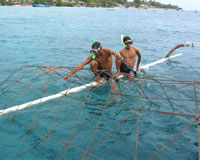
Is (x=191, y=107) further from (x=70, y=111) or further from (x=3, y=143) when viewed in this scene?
(x=3, y=143)

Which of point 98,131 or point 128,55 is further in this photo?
point 128,55

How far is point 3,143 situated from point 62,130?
1213 mm

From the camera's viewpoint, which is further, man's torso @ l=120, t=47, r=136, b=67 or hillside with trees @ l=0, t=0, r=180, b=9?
hillside with trees @ l=0, t=0, r=180, b=9

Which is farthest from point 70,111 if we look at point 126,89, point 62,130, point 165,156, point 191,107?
point 191,107

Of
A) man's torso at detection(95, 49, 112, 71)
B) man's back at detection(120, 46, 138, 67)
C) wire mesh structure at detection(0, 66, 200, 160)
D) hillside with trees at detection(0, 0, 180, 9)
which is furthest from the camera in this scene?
hillside with trees at detection(0, 0, 180, 9)

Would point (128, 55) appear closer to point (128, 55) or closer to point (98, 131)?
point (128, 55)

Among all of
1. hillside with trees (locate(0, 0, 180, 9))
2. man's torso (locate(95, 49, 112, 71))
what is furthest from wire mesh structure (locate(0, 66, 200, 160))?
hillside with trees (locate(0, 0, 180, 9))

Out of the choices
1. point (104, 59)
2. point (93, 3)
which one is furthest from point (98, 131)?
point (93, 3)

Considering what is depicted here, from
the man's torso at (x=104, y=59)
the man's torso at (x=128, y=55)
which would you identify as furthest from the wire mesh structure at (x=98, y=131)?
the man's torso at (x=128, y=55)

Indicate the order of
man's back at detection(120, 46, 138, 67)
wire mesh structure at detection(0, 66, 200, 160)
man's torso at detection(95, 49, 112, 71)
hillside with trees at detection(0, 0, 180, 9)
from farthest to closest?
hillside with trees at detection(0, 0, 180, 9)
man's back at detection(120, 46, 138, 67)
man's torso at detection(95, 49, 112, 71)
wire mesh structure at detection(0, 66, 200, 160)

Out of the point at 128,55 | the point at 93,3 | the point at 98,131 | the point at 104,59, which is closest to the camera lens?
the point at 98,131

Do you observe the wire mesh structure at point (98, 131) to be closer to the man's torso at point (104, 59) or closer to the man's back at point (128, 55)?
the man's torso at point (104, 59)

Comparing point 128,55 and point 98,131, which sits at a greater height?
point 128,55

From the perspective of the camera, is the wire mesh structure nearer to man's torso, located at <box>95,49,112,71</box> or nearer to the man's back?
man's torso, located at <box>95,49,112,71</box>
